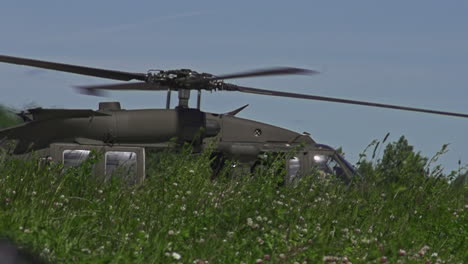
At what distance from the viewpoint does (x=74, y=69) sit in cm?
1455

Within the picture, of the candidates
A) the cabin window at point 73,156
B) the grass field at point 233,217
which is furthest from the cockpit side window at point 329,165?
the cabin window at point 73,156

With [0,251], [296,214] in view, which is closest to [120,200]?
[296,214]

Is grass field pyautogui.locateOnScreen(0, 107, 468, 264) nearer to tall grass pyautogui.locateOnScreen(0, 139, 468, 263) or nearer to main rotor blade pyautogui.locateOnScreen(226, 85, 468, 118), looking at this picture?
tall grass pyautogui.locateOnScreen(0, 139, 468, 263)

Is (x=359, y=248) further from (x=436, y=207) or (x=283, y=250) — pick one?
(x=436, y=207)

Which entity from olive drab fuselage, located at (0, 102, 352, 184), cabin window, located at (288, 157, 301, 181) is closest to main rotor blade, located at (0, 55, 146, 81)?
olive drab fuselage, located at (0, 102, 352, 184)

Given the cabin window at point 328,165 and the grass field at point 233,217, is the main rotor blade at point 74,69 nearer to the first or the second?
the grass field at point 233,217

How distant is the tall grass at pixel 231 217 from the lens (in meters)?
7.05

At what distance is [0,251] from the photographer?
11.2ft

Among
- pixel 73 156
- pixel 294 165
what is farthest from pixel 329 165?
pixel 73 156

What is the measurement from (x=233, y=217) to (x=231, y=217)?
0.02 m

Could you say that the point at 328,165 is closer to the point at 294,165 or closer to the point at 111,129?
the point at 294,165

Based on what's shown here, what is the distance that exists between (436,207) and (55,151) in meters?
6.85

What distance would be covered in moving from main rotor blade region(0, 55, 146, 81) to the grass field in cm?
326

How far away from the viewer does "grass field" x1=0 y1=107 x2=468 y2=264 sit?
23.1 feet
